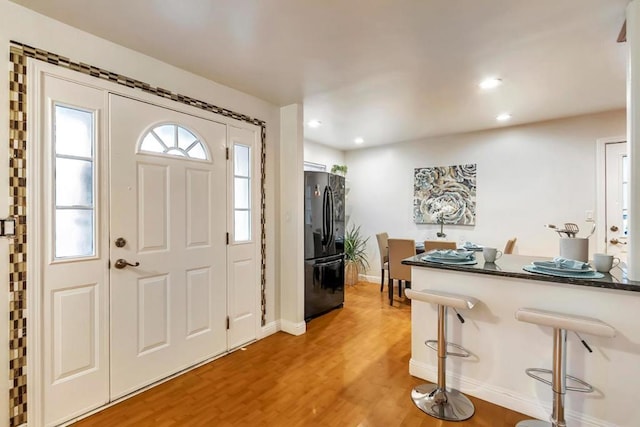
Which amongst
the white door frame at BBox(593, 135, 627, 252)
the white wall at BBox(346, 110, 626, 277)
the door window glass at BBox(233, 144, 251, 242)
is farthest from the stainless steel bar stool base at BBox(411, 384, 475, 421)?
the white door frame at BBox(593, 135, 627, 252)

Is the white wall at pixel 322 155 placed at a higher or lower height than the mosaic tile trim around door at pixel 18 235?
higher

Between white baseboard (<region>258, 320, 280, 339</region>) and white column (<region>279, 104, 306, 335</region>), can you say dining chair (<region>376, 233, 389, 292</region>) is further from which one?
white baseboard (<region>258, 320, 280, 339</region>)

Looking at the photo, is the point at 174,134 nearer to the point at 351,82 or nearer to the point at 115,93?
the point at 115,93

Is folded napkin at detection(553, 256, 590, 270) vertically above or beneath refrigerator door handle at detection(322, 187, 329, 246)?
beneath

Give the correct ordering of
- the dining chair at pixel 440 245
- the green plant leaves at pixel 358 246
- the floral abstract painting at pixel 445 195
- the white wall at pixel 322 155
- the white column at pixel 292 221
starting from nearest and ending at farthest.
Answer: the white column at pixel 292 221 → the dining chair at pixel 440 245 → the floral abstract painting at pixel 445 195 → the white wall at pixel 322 155 → the green plant leaves at pixel 358 246

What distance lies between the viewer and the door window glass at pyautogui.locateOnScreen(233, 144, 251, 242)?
2.96 metres

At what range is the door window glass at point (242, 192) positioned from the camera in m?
2.96

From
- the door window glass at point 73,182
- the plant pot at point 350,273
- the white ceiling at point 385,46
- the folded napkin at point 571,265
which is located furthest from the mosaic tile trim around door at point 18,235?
the plant pot at point 350,273

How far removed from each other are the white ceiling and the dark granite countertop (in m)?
1.57

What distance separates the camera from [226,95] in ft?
9.39

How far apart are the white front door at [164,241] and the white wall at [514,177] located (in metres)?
3.36

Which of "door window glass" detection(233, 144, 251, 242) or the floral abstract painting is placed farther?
the floral abstract painting

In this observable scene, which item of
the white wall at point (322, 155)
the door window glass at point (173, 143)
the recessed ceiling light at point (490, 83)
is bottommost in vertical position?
the door window glass at point (173, 143)

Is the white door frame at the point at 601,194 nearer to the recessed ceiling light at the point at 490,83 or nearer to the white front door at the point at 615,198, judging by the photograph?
the white front door at the point at 615,198
